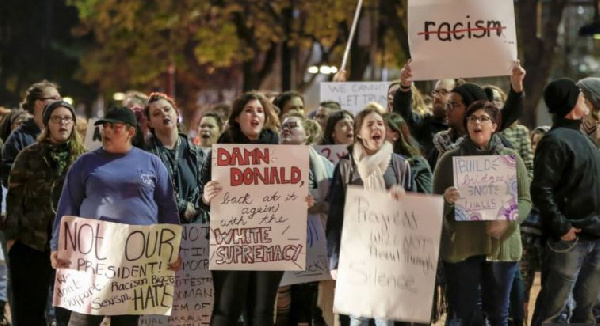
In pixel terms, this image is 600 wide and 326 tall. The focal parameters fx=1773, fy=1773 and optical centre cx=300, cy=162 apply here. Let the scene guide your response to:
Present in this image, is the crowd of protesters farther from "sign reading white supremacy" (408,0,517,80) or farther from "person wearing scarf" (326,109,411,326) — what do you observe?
"sign reading white supremacy" (408,0,517,80)

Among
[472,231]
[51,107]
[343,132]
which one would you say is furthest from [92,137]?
[472,231]

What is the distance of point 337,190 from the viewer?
1159 centimetres

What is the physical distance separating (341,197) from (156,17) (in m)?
26.1

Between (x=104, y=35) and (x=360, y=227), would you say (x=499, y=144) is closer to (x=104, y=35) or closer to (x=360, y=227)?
(x=360, y=227)

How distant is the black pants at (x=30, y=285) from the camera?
12367 mm

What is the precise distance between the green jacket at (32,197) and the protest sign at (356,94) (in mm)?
6294

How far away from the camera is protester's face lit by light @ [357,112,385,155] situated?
449 inches

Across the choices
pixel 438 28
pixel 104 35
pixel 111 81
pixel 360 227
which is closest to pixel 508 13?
pixel 438 28

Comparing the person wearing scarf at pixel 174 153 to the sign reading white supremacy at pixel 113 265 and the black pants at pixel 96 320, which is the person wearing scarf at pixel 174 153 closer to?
the sign reading white supremacy at pixel 113 265

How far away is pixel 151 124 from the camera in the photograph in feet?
40.1

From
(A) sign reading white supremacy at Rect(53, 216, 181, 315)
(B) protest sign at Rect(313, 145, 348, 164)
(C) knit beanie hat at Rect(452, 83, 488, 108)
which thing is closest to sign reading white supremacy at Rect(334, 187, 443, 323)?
(A) sign reading white supremacy at Rect(53, 216, 181, 315)

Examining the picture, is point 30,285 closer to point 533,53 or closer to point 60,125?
point 60,125

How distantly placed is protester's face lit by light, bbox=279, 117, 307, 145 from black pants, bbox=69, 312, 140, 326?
1.89 m

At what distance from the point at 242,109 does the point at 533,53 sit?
54.1 ft
